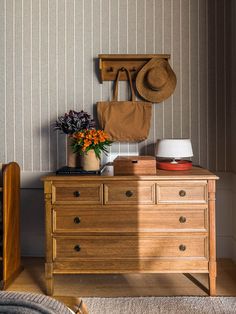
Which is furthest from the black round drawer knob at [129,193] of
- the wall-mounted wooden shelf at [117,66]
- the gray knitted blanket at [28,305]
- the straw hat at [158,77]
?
the gray knitted blanket at [28,305]

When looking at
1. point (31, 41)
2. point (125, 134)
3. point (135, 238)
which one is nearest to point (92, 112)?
point (125, 134)

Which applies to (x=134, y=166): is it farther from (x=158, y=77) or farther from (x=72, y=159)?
(x=158, y=77)

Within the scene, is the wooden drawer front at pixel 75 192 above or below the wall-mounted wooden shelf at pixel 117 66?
below

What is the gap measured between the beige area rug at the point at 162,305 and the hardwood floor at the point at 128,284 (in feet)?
0.31

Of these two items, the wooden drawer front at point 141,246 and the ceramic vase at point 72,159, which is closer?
the wooden drawer front at point 141,246

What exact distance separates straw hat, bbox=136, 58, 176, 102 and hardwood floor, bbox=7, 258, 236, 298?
55.6 inches

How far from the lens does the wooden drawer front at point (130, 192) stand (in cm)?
261

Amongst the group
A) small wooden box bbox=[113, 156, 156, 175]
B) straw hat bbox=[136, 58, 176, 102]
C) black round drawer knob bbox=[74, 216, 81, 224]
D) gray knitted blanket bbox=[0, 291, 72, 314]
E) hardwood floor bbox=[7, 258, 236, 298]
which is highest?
straw hat bbox=[136, 58, 176, 102]

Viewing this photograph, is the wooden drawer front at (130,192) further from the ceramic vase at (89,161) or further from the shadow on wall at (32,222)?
the shadow on wall at (32,222)

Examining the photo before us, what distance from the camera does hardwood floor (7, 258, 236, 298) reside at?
268cm

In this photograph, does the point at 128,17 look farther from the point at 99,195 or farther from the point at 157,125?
the point at 99,195

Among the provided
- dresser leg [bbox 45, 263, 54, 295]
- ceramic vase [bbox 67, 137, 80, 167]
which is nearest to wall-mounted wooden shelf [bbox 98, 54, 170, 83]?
ceramic vase [bbox 67, 137, 80, 167]

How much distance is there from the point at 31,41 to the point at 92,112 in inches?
30.7

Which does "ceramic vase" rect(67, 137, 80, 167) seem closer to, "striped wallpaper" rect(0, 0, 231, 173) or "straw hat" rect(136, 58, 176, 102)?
"striped wallpaper" rect(0, 0, 231, 173)
